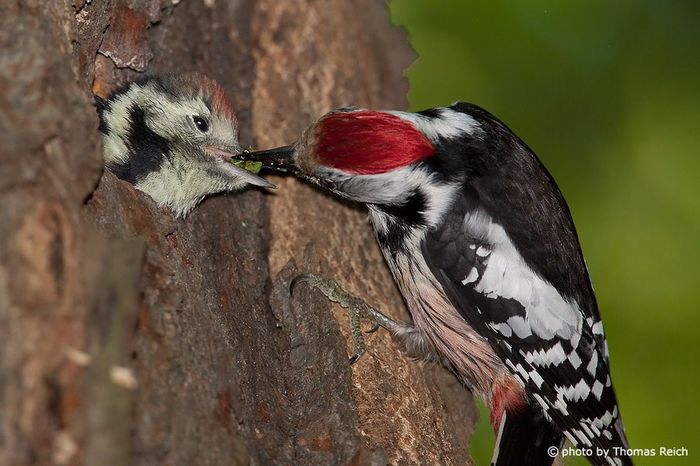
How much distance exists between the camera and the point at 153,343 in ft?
7.36

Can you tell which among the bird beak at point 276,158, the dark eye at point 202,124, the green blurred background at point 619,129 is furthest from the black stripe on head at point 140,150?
the green blurred background at point 619,129

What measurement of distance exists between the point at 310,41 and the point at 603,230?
5.77 ft

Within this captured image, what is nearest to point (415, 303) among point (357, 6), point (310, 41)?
point (310, 41)

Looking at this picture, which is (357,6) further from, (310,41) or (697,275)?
(697,275)

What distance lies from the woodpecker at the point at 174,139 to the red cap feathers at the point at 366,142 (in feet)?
1.29

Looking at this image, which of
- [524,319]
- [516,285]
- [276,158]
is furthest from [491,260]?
[276,158]

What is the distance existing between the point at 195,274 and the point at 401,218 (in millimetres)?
953

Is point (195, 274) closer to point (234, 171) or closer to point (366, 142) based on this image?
point (234, 171)

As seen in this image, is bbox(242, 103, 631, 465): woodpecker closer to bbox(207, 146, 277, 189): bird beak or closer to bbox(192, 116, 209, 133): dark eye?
bbox(207, 146, 277, 189): bird beak

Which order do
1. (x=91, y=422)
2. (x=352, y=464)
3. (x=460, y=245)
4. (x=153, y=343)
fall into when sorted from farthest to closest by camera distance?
(x=460, y=245), (x=352, y=464), (x=153, y=343), (x=91, y=422)

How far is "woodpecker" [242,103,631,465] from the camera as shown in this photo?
10.6 feet

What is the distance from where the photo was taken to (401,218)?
11.2 ft

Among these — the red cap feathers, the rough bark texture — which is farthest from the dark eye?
the red cap feathers

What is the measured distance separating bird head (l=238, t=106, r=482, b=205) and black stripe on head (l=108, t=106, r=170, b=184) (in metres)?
0.37
